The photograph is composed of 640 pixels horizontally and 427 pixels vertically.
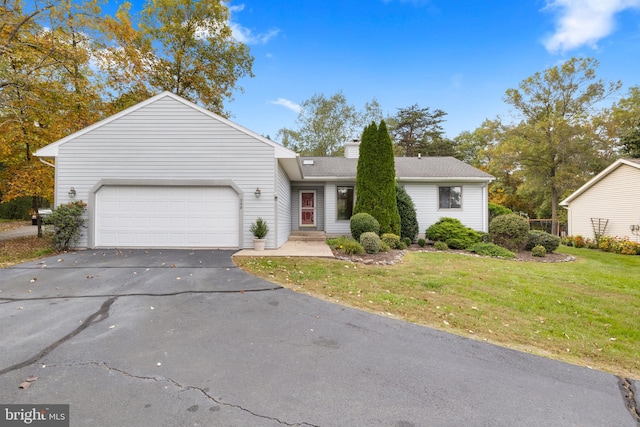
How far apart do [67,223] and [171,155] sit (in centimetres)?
354

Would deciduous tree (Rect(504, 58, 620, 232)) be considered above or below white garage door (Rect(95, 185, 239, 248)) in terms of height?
above

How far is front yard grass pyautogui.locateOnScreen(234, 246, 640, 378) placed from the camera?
343 cm

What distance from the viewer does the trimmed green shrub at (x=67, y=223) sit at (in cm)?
845

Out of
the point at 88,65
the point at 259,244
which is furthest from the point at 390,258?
the point at 88,65

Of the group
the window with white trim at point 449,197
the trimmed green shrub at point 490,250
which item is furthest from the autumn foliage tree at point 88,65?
the trimmed green shrub at point 490,250

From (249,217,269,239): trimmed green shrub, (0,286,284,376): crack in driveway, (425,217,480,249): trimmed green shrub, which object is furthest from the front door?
(0,286,284,376): crack in driveway

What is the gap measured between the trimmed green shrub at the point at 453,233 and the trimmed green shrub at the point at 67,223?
40.9 ft

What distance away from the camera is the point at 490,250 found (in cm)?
1008

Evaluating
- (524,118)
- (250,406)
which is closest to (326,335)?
(250,406)

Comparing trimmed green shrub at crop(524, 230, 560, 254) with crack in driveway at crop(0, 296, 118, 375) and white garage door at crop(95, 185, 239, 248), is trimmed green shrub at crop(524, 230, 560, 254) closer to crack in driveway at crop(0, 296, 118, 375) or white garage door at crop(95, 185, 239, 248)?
white garage door at crop(95, 185, 239, 248)

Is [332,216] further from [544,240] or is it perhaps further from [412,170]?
[544,240]

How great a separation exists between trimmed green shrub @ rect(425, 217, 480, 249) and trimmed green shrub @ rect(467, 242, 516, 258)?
0.73 metres

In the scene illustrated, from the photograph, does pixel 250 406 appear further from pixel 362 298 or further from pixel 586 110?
pixel 586 110

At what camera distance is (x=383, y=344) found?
10.5 ft
